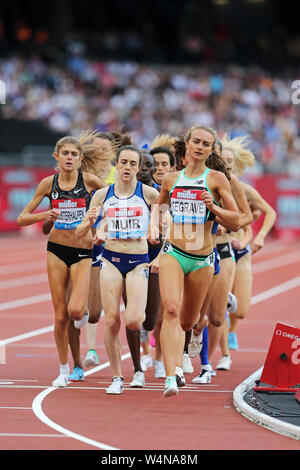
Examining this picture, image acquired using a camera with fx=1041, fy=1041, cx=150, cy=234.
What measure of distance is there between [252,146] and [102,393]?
26.0 meters

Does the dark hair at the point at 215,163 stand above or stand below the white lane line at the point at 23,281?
above

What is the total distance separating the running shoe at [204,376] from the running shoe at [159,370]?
45 cm

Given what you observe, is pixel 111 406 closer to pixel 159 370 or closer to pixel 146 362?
pixel 159 370

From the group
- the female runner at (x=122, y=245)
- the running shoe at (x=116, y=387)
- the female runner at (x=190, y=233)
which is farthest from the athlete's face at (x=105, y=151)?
the running shoe at (x=116, y=387)

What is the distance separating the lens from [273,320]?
Result: 53.8 feet

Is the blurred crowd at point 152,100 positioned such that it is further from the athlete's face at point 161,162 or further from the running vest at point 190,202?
the running vest at point 190,202

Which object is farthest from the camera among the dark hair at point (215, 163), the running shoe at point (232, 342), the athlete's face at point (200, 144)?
the running shoe at point (232, 342)

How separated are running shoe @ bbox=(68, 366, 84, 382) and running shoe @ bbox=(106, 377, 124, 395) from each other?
866mm

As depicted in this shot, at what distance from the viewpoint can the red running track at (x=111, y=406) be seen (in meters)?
7.59

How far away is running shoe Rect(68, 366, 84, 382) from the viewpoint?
10.8 m
